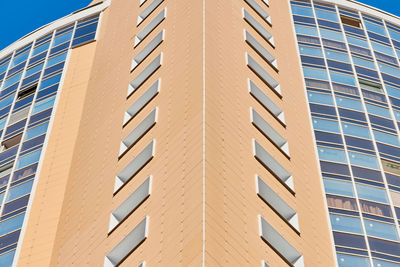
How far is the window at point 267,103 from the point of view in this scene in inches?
1421

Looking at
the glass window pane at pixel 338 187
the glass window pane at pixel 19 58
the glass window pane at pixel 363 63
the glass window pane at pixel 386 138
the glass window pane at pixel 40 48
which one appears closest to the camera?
the glass window pane at pixel 338 187

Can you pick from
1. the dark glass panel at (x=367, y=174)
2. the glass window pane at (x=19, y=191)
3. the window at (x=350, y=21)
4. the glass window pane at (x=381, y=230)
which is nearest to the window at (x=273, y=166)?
the glass window pane at (x=381, y=230)

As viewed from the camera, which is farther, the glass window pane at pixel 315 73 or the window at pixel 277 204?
the glass window pane at pixel 315 73

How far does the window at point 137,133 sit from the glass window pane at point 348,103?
528 inches

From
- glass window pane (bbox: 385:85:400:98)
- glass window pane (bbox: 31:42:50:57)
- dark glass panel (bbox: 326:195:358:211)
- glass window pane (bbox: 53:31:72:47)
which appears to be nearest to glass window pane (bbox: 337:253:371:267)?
dark glass panel (bbox: 326:195:358:211)

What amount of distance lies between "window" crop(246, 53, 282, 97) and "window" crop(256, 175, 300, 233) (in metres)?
8.16

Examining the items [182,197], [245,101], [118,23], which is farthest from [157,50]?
[182,197]

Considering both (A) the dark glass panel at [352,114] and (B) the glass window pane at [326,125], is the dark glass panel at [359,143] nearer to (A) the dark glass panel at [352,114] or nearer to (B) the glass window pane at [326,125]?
(B) the glass window pane at [326,125]

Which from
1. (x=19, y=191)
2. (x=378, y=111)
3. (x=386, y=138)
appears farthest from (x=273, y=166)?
(x=19, y=191)

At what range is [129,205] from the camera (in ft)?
102

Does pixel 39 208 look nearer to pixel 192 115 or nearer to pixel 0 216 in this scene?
pixel 0 216

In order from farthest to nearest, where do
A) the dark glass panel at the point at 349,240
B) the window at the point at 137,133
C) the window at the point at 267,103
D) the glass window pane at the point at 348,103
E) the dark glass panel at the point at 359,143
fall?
the glass window pane at the point at 348,103 → the dark glass panel at the point at 359,143 → the window at the point at 267,103 → the dark glass panel at the point at 349,240 → the window at the point at 137,133

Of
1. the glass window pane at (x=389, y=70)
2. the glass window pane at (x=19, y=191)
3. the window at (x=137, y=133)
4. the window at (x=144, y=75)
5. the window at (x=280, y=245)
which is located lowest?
the window at (x=280, y=245)

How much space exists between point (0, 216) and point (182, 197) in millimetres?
16412
